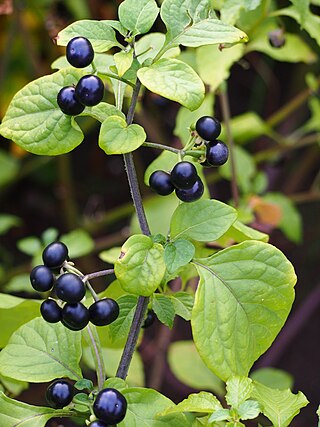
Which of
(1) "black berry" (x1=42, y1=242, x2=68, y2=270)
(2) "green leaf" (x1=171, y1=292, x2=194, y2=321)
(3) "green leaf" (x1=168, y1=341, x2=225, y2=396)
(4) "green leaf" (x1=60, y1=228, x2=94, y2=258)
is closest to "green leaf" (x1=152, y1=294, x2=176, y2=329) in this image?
(2) "green leaf" (x1=171, y1=292, x2=194, y2=321)

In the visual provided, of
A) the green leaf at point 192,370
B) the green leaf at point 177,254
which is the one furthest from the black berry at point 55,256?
the green leaf at point 192,370

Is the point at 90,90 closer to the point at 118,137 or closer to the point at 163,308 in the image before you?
the point at 118,137

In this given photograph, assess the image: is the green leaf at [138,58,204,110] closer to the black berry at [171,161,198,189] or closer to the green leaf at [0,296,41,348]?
the black berry at [171,161,198,189]

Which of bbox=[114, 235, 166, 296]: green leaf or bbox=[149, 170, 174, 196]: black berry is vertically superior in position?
bbox=[149, 170, 174, 196]: black berry

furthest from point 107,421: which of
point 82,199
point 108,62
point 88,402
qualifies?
point 82,199

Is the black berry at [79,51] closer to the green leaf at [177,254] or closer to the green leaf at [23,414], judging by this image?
the green leaf at [177,254]

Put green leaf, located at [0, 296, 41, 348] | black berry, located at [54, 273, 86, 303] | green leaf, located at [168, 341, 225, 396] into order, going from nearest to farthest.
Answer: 1. black berry, located at [54, 273, 86, 303]
2. green leaf, located at [0, 296, 41, 348]
3. green leaf, located at [168, 341, 225, 396]

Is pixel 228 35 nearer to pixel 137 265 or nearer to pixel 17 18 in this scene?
pixel 137 265
